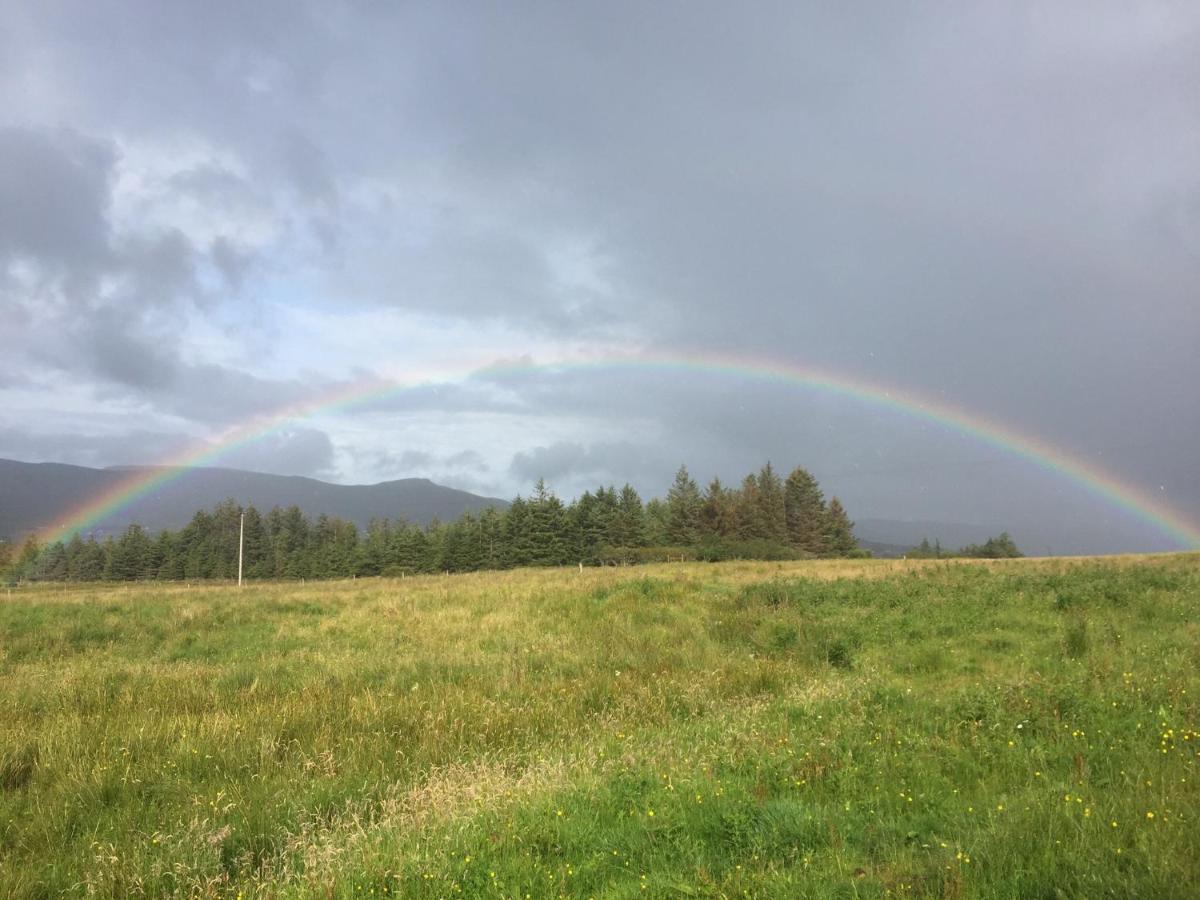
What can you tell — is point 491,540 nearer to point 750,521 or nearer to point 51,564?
point 750,521

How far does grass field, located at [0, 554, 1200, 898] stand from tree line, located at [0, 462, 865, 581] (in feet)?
179

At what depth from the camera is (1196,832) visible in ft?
13.2

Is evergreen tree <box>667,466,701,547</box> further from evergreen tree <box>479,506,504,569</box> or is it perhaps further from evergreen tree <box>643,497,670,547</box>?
evergreen tree <box>479,506,504,569</box>

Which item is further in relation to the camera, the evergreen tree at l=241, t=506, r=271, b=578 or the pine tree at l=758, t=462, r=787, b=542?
the evergreen tree at l=241, t=506, r=271, b=578

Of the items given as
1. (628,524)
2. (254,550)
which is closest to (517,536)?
(628,524)

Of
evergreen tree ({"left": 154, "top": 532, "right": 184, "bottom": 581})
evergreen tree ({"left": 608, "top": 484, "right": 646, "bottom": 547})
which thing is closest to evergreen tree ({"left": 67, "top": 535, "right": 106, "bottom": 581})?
evergreen tree ({"left": 154, "top": 532, "right": 184, "bottom": 581})

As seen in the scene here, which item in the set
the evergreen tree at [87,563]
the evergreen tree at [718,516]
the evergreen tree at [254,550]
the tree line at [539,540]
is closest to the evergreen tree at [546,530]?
the tree line at [539,540]

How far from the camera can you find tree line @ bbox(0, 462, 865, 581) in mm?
81188

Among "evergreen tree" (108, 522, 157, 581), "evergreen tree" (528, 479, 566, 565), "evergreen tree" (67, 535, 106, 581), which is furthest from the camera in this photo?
"evergreen tree" (67, 535, 106, 581)

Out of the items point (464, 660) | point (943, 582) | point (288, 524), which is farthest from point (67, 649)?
point (288, 524)

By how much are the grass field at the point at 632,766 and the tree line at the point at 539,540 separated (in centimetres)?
5462

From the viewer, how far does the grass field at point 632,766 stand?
14.0ft

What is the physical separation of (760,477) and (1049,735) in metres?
87.0

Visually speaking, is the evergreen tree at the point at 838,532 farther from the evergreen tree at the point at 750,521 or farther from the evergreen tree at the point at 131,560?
the evergreen tree at the point at 131,560
